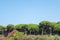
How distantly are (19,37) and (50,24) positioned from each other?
1399cm

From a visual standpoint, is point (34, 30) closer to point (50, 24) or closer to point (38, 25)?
point (38, 25)

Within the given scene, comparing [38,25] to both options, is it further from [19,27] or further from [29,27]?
[19,27]

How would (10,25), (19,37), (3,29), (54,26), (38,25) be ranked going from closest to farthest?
(19,37), (54,26), (38,25), (10,25), (3,29)

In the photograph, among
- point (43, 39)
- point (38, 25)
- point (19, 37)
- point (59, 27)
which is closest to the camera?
point (43, 39)

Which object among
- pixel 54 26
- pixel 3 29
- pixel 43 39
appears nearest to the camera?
pixel 43 39

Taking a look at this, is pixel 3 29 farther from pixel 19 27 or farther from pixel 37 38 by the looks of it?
pixel 37 38

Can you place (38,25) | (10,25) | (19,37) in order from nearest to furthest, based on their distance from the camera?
(19,37)
(38,25)
(10,25)

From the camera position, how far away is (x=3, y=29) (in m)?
37.9

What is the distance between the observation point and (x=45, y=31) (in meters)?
31.5

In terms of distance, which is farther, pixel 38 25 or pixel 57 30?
pixel 38 25

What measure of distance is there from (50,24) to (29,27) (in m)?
4.08

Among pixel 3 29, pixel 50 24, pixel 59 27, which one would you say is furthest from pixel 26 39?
pixel 3 29

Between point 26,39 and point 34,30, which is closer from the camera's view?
point 26,39

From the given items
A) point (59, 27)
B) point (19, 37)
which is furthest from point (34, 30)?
point (19, 37)
